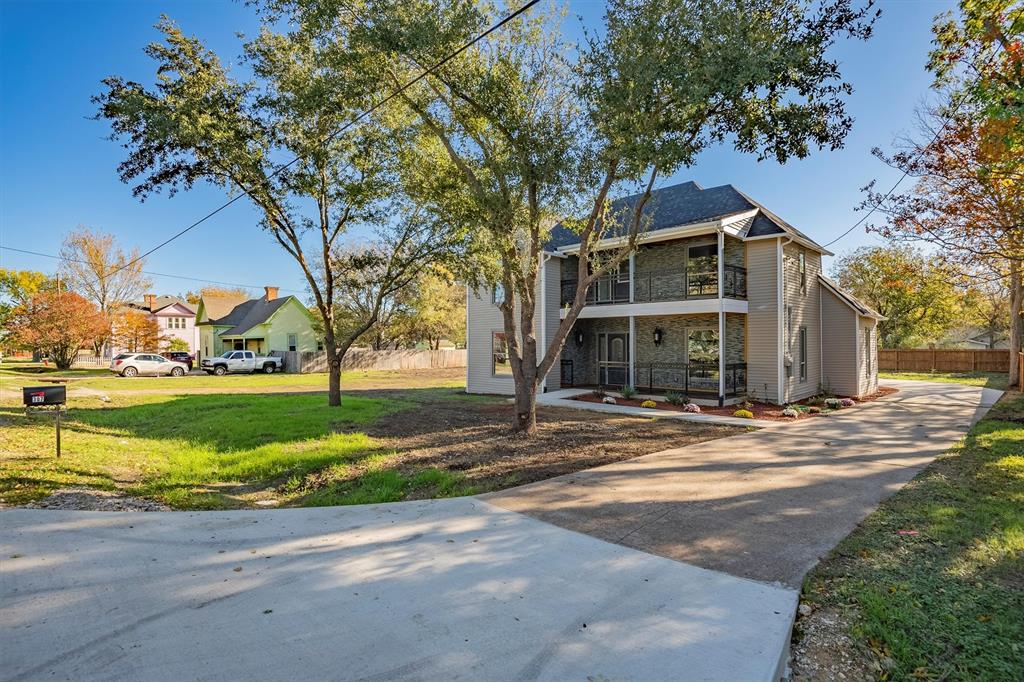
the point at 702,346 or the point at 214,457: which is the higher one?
the point at 702,346

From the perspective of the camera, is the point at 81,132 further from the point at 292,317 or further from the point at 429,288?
the point at 292,317

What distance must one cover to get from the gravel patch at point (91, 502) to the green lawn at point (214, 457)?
185mm

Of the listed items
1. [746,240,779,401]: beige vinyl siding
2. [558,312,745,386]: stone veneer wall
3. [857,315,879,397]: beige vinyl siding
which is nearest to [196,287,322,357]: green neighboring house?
[558,312,745,386]: stone veneer wall

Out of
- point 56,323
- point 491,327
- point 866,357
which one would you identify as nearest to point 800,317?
point 866,357

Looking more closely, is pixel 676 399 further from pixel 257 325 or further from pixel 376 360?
pixel 257 325

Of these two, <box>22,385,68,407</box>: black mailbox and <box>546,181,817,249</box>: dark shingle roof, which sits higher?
<box>546,181,817,249</box>: dark shingle roof

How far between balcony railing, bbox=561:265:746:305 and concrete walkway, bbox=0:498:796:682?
12448 mm

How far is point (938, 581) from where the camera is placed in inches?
149

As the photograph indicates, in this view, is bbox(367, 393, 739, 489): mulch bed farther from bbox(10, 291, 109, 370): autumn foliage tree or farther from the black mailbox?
bbox(10, 291, 109, 370): autumn foliage tree

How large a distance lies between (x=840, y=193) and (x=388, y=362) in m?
30.6

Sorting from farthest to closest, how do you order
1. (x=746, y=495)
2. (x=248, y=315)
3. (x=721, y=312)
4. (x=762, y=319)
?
(x=248, y=315)
(x=762, y=319)
(x=721, y=312)
(x=746, y=495)

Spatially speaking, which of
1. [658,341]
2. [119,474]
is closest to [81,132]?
[119,474]

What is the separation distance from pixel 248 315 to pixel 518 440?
39335mm

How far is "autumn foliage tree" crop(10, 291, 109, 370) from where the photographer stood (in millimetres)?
30453
